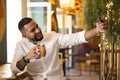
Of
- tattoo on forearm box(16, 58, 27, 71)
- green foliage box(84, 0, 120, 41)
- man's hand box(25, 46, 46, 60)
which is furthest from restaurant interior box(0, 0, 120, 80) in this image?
man's hand box(25, 46, 46, 60)

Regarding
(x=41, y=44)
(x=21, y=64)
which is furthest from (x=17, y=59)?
(x=41, y=44)

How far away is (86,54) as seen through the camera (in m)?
9.80

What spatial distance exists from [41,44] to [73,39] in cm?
28

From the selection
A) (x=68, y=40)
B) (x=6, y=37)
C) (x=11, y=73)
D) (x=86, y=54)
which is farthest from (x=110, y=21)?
(x=86, y=54)

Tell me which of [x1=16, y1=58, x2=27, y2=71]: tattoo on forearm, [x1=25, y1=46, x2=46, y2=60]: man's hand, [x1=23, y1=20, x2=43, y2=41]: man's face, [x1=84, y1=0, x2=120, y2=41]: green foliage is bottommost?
[x1=16, y1=58, x2=27, y2=71]: tattoo on forearm

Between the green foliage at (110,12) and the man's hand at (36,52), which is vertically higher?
the green foliage at (110,12)

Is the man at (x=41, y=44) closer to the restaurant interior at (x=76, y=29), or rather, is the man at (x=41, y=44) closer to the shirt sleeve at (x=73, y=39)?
the shirt sleeve at (x=73, y=39)

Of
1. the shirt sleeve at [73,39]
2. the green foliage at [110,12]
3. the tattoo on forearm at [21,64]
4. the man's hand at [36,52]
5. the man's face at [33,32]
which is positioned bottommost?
the tattoo on forearm at [21,64]

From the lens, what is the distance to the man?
2.52m

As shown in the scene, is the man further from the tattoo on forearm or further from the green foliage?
the green foliage

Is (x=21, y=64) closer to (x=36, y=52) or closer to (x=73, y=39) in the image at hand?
(x=36, y=52)

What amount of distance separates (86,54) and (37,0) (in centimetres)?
247

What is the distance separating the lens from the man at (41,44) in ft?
8.28

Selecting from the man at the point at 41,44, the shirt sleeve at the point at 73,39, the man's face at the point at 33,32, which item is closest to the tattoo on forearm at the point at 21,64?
the man at the point at 41,44
